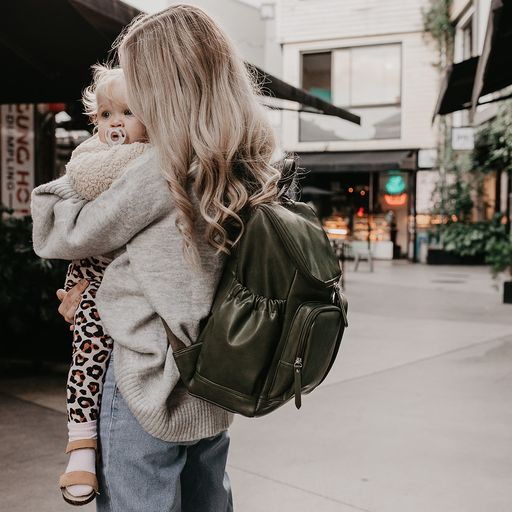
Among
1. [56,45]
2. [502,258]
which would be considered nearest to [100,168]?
[56,45]

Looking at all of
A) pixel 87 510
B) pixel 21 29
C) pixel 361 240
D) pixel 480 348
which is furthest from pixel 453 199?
pixel 87 510

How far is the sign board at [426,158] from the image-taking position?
2017 centimetres

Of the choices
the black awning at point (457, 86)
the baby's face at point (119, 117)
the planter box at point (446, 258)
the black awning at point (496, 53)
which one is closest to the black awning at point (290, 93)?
the black awning at point (457, 86)

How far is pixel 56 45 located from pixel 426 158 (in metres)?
16.7

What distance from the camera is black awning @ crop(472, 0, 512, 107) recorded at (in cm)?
495

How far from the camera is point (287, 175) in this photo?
70.8 inches

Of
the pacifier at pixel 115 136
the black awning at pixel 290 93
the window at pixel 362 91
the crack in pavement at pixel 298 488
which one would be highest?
the window at pixel 362 91

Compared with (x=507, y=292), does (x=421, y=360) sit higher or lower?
lower

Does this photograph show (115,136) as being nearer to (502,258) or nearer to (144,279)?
(144,279)

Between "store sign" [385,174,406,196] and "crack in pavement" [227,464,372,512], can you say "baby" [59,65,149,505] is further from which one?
"store sign" [385,174,406,196]

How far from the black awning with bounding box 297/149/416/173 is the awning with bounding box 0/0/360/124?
13.6 meters

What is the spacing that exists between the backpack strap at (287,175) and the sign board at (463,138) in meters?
15.0

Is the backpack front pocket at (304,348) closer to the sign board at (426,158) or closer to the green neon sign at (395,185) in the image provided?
the sign board at (426,158)

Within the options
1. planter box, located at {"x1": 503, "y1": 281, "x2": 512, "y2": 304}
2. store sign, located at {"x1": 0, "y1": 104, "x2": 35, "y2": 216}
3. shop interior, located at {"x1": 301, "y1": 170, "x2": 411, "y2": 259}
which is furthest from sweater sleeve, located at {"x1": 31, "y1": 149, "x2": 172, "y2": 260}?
shop interior, located at {"x1": 301, "y1": 170, "x2": 411, "y2": 259}
